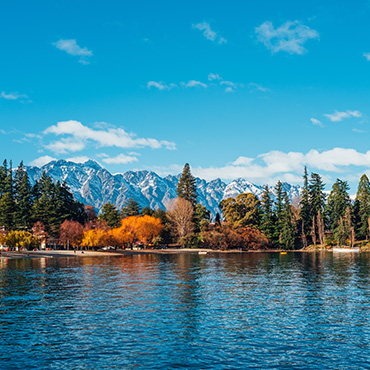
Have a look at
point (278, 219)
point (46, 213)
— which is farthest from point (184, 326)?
point (278, 219)

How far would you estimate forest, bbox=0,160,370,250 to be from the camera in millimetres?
142000

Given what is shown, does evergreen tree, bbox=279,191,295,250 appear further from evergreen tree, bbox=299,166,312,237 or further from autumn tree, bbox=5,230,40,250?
autumn tree, bbox=5,230,40,250

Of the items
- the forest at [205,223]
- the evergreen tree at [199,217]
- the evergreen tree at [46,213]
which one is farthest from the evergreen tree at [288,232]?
the evergreen tree at [46,213]

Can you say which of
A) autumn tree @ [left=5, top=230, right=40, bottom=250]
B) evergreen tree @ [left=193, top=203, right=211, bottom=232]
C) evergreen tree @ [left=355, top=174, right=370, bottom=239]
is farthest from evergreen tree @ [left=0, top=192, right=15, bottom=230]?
evergreen tree @ [left=355, top=174, right=370, bottom=239]

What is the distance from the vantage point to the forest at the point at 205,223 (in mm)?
142000

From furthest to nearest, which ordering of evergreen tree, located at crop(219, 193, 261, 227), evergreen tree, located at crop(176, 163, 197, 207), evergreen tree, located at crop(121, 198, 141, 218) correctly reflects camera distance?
1. evergreen tree, located at crop(176, 163, 197, 207)
2. evergreen tree, located at crop(121, 198, 141, 218)
3. evergreen tree, located at crop(219, 193, 261, 227)

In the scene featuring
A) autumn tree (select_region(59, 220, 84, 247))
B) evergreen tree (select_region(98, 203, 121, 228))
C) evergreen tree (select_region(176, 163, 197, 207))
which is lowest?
autumn tree (select_region(59, 220, 84, 247))

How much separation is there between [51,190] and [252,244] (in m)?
86.3

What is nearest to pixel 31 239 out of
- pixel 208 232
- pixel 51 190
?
pixel 51 190

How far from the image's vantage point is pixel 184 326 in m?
27.8

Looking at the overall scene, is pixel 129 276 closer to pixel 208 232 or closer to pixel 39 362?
pixel 39 362

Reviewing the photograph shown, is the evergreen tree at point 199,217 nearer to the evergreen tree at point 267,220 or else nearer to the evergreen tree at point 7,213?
the evergreen tree at point 267,220

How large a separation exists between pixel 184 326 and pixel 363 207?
142 meters

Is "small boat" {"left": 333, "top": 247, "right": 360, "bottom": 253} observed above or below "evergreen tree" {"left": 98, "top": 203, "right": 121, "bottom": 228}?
below
